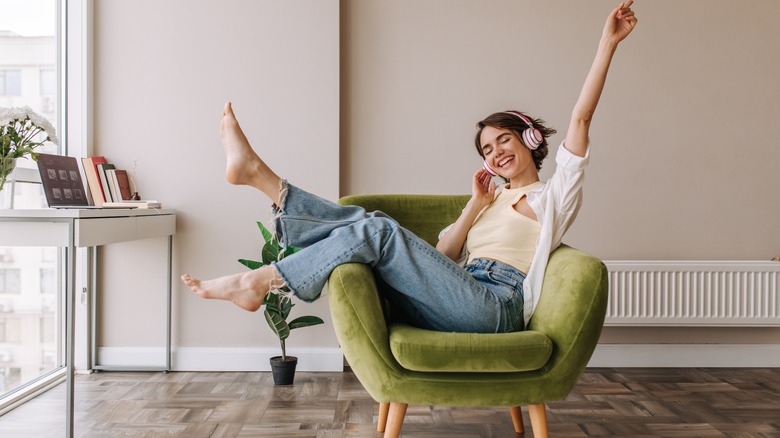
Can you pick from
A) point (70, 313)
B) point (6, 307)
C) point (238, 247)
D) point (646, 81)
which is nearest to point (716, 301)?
point (646, 81)

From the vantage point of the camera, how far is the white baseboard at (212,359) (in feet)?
10.3

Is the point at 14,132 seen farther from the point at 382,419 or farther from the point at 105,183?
the point at 382,419

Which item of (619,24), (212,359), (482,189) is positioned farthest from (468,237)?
(212,359)

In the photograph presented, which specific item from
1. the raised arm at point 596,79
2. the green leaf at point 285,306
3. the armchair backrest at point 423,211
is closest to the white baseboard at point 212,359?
the green leaf at point 285,306

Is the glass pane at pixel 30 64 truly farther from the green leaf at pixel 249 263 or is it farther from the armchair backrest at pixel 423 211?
the armchair backrest at pixel 423 211

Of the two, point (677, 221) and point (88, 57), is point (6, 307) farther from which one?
point (677, 221)

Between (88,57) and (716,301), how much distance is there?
122 inches

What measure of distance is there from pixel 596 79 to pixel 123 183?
2.10 m

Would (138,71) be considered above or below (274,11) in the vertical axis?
below

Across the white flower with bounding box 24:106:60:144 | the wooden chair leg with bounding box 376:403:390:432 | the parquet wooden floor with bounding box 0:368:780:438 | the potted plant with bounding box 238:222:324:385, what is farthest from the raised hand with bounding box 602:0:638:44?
the white flower with bounding box 24:106:60:144

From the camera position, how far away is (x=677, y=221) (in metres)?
3.25

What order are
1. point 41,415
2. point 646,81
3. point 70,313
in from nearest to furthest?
point 70,313 → point 41,415 → point 646,81

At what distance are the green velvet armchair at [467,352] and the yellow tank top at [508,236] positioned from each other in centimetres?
29

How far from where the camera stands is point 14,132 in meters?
2.28
